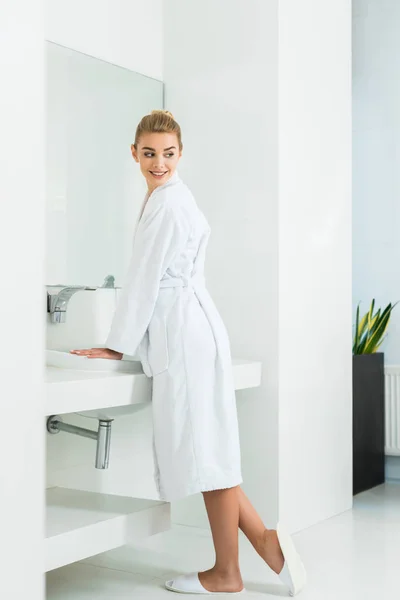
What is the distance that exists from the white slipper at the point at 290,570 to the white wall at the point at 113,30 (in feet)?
6.07

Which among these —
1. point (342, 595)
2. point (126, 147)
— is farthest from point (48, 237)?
point (342, 595)

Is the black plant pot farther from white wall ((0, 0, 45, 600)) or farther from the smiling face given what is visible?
white wall ((0, 0, 45, 600))

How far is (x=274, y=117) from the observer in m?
3.18

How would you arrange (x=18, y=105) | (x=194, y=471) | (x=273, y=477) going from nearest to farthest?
(x=18, y=105), (x=194, y=471), (x=273, y=477)

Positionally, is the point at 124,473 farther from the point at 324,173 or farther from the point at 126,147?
the point at 324,173

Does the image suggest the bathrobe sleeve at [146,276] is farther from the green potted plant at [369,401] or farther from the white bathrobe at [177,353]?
the green potted plant at [369,401]

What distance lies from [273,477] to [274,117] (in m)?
1.38

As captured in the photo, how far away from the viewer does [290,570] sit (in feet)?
8.19

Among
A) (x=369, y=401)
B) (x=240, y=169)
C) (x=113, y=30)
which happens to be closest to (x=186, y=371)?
(x=240, y=169)

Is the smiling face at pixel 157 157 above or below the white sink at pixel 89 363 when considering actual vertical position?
above

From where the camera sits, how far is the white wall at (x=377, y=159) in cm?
438

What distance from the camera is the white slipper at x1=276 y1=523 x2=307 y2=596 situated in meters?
2.50

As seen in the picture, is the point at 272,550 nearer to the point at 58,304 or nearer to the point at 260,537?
the point at 260,537

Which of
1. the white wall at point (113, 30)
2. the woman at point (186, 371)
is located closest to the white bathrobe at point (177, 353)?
the woman at point (186, 371)
